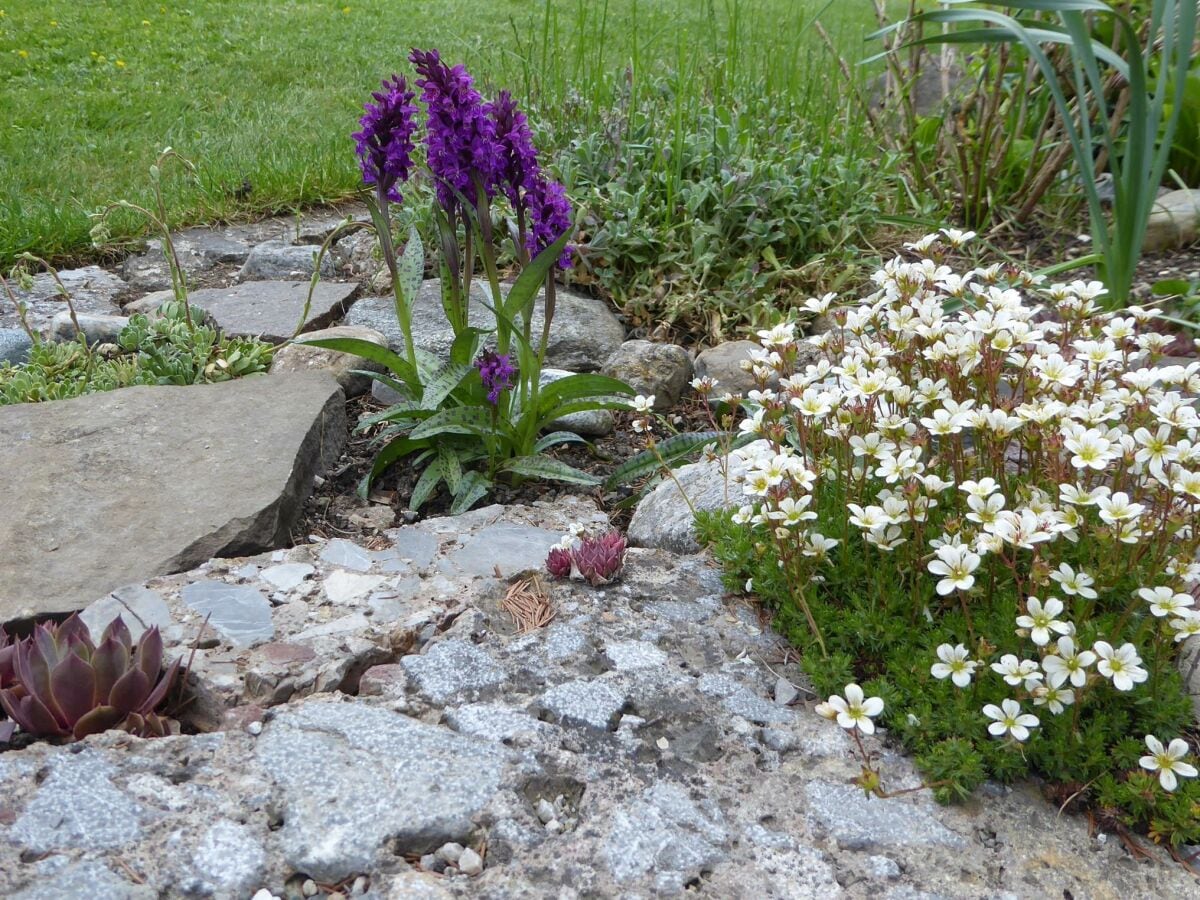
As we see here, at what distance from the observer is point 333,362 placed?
13.0 ft

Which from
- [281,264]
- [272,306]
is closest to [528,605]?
[272,306]

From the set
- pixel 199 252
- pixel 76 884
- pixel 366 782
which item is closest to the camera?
pixel 76 884

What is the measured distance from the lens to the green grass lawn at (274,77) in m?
5.61

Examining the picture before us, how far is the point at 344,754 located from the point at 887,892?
971 mm

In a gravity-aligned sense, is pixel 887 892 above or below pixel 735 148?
below

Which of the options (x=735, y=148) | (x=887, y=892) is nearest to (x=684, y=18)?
(x=735, y=148)

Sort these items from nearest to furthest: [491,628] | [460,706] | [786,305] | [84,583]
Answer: [460,706] < [491,628] < [84,583] < [786,305]

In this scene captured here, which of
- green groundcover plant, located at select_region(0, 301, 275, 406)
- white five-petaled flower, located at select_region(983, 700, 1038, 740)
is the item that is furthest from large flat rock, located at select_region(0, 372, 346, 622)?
white five-petaled flower, located at select_region(983, 700, 1038, 740)

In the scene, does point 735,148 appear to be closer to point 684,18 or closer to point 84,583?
point 84,583

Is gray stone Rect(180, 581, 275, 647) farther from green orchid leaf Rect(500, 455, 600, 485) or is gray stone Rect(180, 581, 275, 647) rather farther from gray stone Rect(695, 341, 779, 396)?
gray stone Rect(695, 341, 779, 396)

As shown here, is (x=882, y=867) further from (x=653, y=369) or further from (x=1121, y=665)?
(x=653, y=369)

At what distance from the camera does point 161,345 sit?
13.3 ft

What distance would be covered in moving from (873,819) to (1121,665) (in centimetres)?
50

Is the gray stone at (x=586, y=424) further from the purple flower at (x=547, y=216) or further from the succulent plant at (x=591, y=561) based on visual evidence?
the succulent plant at (x=591, y=561)
